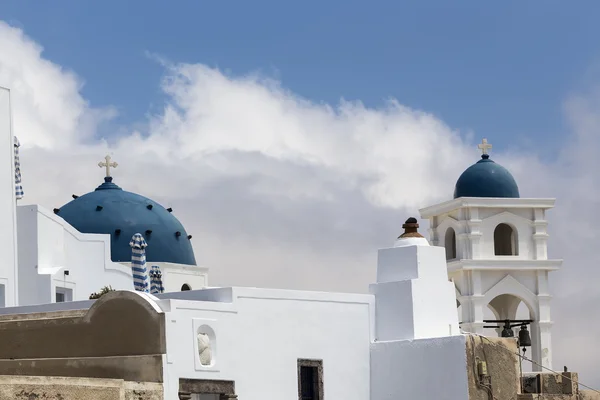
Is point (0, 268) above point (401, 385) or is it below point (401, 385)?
above

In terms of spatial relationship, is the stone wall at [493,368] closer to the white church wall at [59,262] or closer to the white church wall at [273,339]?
the white church wall at [273,339]

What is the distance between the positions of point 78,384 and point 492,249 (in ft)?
57.4

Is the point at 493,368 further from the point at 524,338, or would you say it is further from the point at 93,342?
the point at 524,338

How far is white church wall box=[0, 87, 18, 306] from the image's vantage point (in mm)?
34531

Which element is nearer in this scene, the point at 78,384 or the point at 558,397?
the point at 78,384

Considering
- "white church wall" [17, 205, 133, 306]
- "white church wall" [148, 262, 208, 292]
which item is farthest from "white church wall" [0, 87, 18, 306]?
"white church wall" [148, 262, 208, 292]

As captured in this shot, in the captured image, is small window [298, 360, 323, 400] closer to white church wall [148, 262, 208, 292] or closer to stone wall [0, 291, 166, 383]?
stone wall [0, 291, 166, 383]

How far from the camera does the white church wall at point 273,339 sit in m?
27.1

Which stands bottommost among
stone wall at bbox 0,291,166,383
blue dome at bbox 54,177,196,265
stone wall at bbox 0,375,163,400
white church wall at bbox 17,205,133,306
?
stone wall at bbox 0,375,163,400

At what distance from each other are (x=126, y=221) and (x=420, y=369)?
15275 millimetres

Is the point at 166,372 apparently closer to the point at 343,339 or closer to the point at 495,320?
the point at 343,339

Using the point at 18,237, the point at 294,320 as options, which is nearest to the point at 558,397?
the point at 294,320

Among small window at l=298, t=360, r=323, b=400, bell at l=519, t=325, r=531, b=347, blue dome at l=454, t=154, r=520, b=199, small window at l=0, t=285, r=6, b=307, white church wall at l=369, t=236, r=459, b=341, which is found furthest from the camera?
blue dome at l=454, t=154, r=520, b=199

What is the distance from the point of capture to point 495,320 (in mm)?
38875
